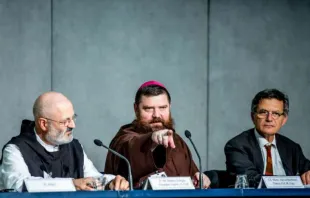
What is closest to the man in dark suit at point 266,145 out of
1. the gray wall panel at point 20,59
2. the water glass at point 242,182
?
the water glass at point 242,182

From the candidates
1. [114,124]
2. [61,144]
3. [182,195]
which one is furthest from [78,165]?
[114,124]

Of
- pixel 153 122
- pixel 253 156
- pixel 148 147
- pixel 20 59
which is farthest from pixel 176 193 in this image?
pixel 20 59

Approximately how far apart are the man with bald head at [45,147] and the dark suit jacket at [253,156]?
3.27 feet

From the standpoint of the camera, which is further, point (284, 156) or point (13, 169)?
point (284, 156)

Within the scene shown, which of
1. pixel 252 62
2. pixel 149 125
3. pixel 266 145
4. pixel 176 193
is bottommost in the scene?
pixel 176 193

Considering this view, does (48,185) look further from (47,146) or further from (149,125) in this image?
(149,125)

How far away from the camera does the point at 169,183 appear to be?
4.78 meters

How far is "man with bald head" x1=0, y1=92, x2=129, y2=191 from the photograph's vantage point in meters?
5.31

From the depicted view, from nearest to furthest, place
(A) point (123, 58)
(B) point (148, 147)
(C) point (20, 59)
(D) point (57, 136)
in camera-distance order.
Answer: (D) point (57, 136) → (B) point (148, 147) → (C) point (20, 59) → (A) point (123, 58)

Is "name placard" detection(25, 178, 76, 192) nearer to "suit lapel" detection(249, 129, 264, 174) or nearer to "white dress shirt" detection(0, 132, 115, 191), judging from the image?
"white dress shirt" detection(0, 132, 115, 191)

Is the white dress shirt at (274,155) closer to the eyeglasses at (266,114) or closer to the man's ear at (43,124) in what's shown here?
the eyeglasses at (266,114)

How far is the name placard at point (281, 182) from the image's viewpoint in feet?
16.5

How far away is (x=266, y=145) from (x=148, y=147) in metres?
0.97

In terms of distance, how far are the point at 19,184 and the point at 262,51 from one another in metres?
3.42
